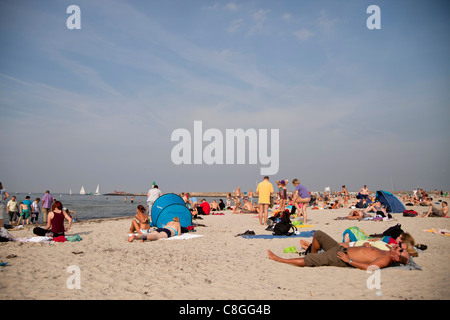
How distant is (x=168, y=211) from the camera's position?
1157cm

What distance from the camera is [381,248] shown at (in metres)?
5.92

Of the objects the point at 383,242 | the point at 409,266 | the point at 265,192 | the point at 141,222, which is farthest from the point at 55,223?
the point at 409,266

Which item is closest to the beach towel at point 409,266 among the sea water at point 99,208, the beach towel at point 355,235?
the beach towel at point 355,235

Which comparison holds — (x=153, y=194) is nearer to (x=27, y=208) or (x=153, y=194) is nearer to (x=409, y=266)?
(x=27, y=208)

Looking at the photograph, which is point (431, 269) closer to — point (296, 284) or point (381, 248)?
point (381, 248)

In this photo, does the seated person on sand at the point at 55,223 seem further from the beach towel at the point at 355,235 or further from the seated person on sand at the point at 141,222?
the beach towel at the point at 355,235

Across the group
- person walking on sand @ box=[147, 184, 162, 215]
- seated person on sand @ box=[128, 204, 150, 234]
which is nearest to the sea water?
person walking on sand @ box=[147, 184, 162, 215]

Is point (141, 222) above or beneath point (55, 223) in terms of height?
beneath

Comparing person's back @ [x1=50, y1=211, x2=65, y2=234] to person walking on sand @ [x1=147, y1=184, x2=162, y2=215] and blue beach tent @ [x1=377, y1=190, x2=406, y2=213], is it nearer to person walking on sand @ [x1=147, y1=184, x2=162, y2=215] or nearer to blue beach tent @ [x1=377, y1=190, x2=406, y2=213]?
person walking on sand @ [x1=147, y1=184, x2=162, y2=215]

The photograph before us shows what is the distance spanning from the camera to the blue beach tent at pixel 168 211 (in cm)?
1153

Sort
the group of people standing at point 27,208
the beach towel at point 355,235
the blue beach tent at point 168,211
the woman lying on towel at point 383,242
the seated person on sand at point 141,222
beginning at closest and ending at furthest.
→ the woman lying on towel at point 383,242 → the beach towel at point 355,235 → the seated person on sand at point 141,222 → the blue beach tent at point 168,211 → the group of people standing at point 27,208

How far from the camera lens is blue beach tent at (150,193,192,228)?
A: 1153 centimetres
